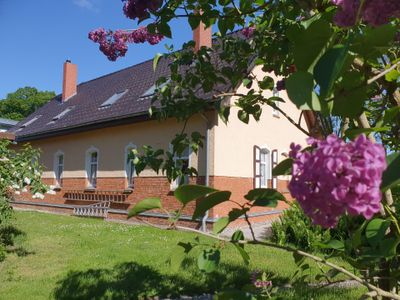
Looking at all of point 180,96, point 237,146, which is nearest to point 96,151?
point 237,146

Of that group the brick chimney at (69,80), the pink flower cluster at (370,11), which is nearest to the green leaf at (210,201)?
the pink flower cluster at (370,11)

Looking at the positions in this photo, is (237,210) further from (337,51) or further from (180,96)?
(180,96)

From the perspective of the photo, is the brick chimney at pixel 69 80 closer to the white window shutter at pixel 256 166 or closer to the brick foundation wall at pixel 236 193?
the white window shutter at pixel 256 166

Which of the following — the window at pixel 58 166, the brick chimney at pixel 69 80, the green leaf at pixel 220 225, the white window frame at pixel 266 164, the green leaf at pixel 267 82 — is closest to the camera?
the green leaf at pixel 220 225

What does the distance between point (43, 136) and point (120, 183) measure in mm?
6473

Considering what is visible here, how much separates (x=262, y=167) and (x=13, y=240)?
8.89 metres

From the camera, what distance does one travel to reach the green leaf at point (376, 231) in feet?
4.36

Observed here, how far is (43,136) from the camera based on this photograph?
66.7ft

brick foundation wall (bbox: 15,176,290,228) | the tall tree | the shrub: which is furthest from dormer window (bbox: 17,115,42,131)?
the tall tree

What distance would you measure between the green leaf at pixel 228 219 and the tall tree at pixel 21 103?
61328 mm

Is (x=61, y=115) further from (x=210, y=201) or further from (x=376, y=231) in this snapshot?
(x=376, y=231)

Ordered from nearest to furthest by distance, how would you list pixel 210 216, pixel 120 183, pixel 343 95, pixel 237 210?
pixel 343 95 < pixel 237 210 < pixel 210 216 < pixel 120 183

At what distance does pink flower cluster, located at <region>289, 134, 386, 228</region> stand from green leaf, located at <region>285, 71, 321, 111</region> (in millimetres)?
110

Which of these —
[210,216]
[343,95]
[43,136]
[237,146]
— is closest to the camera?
[343,95]
